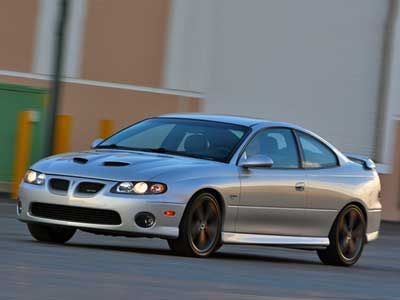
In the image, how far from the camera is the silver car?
41.1ft

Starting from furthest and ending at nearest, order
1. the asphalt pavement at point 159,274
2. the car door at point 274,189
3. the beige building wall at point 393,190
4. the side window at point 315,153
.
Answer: the beige building wall at point 393,190 → the side window at point 315,153 → the car door at point 274,189 → the asphalt pavement at point 159,274

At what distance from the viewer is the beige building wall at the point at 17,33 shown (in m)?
25.0

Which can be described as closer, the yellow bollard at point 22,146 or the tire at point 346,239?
the tire at point 346,239

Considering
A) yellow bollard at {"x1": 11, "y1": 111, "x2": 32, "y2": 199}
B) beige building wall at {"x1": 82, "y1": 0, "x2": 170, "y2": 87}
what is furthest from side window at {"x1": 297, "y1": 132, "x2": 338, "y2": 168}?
beige building wall at {"x1": 82, "y1": 0, "x2": 170, "y2": 87}

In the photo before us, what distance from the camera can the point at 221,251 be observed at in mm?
14930

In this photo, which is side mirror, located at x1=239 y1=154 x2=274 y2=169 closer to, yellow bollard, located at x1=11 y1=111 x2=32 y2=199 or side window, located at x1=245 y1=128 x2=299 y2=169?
side window, located at x1=245 y1=128 x2=299 y2=169

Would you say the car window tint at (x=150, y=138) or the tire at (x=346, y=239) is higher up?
the car window tint at (x=150, y=138)

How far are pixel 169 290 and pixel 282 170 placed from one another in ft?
13.9

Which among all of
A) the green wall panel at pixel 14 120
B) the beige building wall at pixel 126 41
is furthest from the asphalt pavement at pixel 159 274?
the beige building wall at pixel 126 41

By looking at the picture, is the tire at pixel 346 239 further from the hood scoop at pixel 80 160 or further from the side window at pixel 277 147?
the hood scoop at pixel 80 160

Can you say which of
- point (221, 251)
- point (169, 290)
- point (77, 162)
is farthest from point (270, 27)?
point (169, 290)

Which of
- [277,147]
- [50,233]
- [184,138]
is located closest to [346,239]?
[277,147]

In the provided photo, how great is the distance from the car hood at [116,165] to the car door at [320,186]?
1413mm

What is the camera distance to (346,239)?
14570mm
